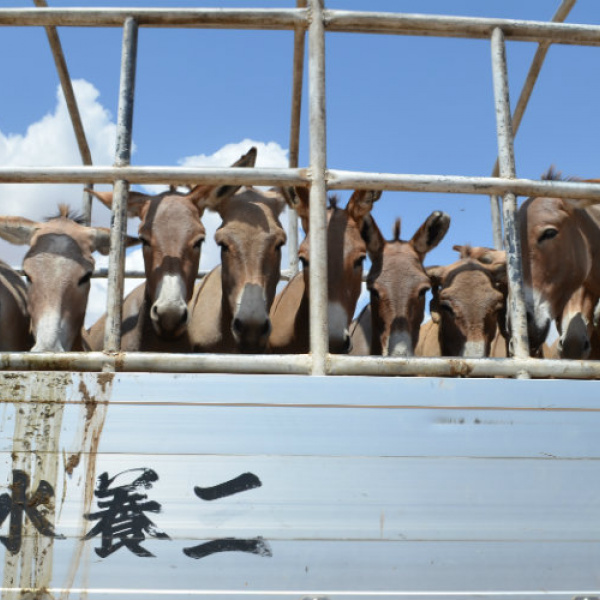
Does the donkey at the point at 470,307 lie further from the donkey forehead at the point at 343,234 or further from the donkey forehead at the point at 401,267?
the donkey forehead at the point at 343,234

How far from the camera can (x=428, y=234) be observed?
15.7ft

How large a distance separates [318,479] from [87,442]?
0.86 metres

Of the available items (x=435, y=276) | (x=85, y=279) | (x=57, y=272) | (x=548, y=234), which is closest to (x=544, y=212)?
(x=548, y=234)

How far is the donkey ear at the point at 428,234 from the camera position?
478cm

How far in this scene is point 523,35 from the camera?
3.21 metres

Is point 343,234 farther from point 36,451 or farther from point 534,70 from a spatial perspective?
point 36,451

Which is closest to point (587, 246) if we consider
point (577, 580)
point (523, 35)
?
point (523, 35)

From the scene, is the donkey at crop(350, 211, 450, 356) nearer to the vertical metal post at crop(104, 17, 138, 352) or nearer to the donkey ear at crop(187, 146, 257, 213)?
the donkey ear at crop(187, 146, 257, 213)

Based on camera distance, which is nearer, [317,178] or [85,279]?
[317,178]

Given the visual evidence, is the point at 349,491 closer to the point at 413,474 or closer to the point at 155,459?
the point at 413,474

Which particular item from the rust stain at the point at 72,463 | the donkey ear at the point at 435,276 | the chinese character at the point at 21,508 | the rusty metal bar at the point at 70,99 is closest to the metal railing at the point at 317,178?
the rust stain at the point at 72,463

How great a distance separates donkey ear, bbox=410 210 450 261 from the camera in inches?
188

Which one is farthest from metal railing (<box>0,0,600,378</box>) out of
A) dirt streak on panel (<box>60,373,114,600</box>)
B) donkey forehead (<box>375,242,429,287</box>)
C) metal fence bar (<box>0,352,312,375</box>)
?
donkey forehead (<box>375,242,429,287</box>)

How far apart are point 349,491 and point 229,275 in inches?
82.9
